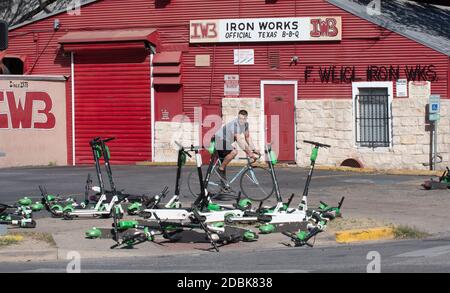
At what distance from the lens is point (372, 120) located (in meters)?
26.3

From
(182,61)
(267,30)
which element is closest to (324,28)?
(267,30)

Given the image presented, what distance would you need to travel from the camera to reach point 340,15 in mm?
26531

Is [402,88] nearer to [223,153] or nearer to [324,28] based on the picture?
[324,28]

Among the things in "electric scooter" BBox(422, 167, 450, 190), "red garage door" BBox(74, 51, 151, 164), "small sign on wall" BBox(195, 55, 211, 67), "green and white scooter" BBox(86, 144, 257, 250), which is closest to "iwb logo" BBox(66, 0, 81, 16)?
"red garage door" BBox(74, 51, 151, 164)

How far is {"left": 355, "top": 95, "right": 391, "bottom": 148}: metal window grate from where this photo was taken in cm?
2614

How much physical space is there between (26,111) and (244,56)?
727 centimetres

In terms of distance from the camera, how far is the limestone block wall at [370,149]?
2528cm

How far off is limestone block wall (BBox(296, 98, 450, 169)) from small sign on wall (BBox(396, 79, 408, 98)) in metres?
0.19

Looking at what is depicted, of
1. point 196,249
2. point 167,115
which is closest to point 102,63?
point 167,115

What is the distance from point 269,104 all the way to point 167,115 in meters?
3.45

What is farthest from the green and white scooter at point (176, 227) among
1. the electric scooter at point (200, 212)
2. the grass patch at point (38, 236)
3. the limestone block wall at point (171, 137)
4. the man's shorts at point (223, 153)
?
the limestone block wall at point (171, 137)
